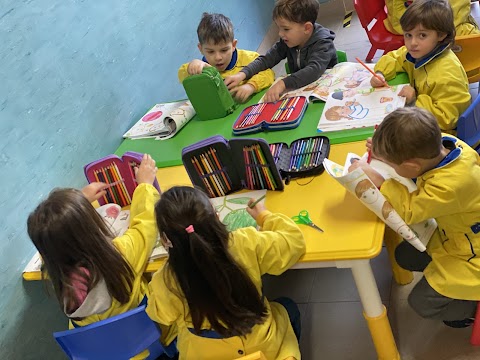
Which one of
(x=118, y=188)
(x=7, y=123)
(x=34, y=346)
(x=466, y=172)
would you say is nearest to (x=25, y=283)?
(x=34, y=346)

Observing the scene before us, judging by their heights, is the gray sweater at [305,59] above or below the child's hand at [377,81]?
above

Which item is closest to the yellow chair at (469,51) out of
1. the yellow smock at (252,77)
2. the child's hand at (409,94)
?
the child's hand at (409,94)

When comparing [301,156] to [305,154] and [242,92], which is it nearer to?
[305,154]

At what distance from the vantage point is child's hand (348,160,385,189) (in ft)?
4.51

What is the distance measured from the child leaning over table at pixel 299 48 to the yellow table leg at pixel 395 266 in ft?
2.52

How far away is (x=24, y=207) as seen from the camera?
177 cm

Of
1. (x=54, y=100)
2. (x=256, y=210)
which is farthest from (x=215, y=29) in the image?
(x=256, y=210)

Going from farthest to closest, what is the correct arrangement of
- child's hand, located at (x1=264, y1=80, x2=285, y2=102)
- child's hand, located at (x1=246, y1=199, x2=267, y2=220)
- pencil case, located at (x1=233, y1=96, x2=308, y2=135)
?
child's hand, located at (x1=264, y1=80, x2=285, y2=102) → pencil case, located at (x1=233, y1=96, x2=308, y2=135) → child's hand, located at (x1=246, y1=199, x2=267, y2=220)

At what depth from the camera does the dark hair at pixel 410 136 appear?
127 centimetres

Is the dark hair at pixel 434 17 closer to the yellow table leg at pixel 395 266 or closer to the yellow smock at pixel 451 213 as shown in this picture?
the yellow smock at pixel 451 213

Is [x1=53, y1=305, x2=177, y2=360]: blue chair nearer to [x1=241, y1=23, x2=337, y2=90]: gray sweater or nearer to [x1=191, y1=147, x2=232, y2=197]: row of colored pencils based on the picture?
[x1=191, y1=147, x2=232, y2=197]: row of colored pencils

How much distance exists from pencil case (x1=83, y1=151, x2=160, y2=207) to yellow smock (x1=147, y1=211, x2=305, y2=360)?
53 cm

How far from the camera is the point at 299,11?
2.21m

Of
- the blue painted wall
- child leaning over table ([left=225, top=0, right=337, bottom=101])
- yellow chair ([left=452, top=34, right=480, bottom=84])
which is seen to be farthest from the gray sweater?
the blue painted wall
